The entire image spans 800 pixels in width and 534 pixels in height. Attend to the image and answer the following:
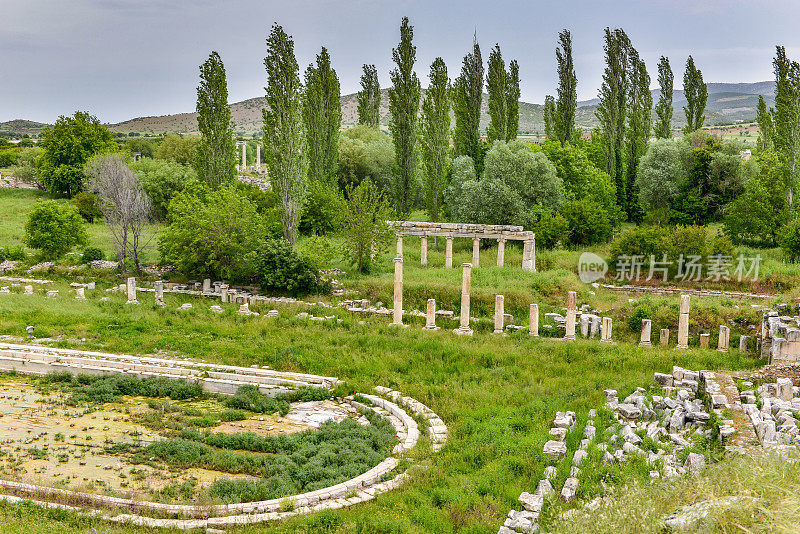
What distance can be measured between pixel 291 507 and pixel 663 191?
37893 mm

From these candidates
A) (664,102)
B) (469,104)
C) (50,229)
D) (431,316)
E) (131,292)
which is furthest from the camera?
(664,102)

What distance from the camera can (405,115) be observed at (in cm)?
4147

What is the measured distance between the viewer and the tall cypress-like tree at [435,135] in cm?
4106

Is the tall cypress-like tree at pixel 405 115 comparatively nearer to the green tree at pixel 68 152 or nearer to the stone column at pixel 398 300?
the stone column at pixel 398 300

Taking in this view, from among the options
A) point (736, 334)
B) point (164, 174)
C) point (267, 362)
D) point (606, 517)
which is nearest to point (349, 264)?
point (267, 362)

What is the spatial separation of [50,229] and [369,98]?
114ft

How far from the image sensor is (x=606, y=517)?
36.2ft

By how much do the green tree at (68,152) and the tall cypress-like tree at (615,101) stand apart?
119 ft

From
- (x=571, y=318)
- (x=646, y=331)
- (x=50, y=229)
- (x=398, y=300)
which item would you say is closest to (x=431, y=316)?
(x=398, y=300)

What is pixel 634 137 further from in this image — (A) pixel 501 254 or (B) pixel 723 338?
(B) pixel 723 338

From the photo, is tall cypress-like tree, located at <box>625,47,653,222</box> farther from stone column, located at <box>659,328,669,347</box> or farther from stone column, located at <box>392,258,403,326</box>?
stone column, located at <box>392,258,403,326</box>

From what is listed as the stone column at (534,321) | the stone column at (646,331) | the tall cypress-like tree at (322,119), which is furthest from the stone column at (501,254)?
the tall cypress-like tree at (322,119)

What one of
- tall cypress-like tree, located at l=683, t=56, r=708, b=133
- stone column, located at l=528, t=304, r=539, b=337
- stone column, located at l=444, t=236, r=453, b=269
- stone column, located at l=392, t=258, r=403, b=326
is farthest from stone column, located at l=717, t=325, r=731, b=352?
tall cypress-like tree, located at l=683, t=56, r=708, b=133

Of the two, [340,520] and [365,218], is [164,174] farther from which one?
[340,520]
